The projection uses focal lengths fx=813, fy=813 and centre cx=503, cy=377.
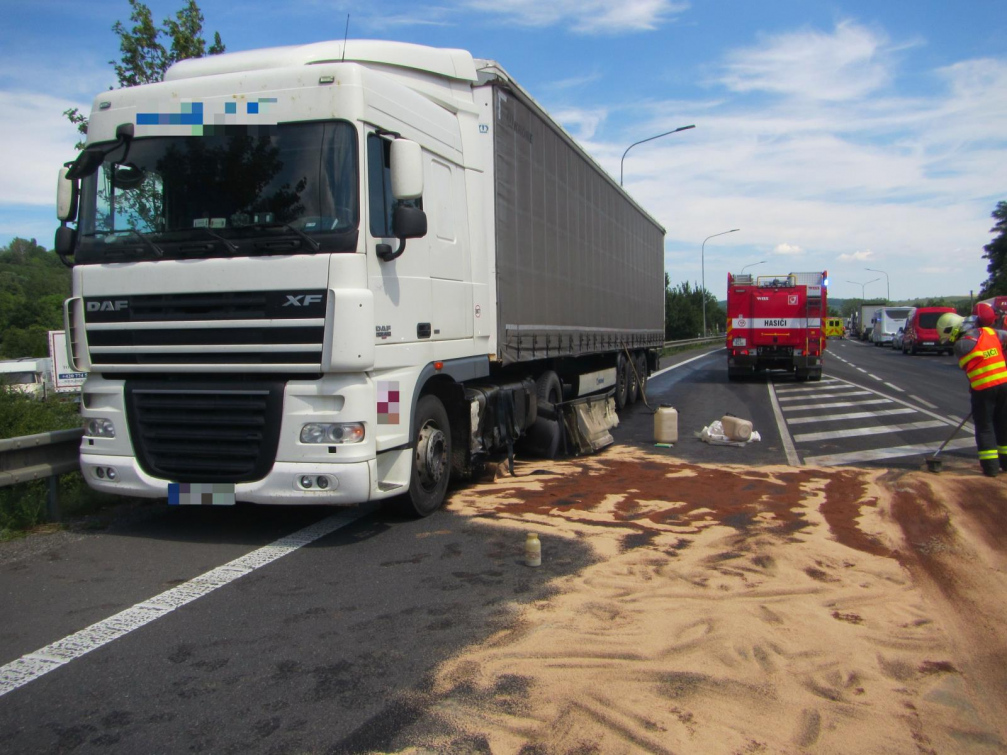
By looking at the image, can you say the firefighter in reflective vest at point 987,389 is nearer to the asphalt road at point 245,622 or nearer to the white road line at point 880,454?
the white road line at point 880,454

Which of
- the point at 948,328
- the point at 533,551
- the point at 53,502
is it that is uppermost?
the point at 948,328

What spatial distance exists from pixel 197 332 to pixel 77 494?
2.45m

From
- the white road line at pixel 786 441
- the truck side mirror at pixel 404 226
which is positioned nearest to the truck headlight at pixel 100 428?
the truck side mirror at pixel 404 226

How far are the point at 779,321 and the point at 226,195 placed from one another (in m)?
19.0

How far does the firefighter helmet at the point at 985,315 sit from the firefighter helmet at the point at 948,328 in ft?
1.20

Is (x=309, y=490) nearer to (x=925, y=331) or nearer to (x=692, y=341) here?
(x=925, y=331)

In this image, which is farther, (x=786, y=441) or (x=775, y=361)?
(x=775, y=361)

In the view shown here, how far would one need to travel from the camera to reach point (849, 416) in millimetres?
14492

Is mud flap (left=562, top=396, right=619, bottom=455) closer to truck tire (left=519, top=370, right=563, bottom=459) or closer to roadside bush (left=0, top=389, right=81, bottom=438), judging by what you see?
truck tire (left=519, top=370, right=563, bottom=459)

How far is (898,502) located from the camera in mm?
7262

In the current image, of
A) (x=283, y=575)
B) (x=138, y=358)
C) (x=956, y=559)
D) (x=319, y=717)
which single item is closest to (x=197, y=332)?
(x=138, y=358)

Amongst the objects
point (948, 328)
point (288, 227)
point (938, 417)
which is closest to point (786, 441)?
point (948, 328)

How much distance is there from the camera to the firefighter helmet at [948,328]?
9.39 meters

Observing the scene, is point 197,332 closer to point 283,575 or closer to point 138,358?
point 138,358
